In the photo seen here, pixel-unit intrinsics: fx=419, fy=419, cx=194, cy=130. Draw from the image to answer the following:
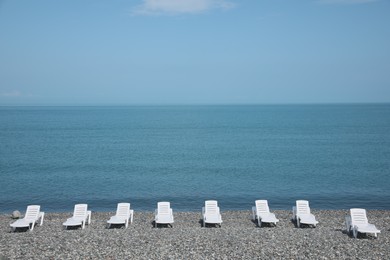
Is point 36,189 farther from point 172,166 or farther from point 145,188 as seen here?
point 172,166

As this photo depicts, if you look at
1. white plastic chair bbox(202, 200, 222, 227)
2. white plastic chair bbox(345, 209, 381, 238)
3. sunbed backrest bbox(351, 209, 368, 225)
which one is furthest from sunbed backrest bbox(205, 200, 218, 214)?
sunbed backrest bbox(351, 209, 368, 225)

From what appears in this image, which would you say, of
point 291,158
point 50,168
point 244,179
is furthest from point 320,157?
point 50,168

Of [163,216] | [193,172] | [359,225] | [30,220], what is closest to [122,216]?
[163,216]

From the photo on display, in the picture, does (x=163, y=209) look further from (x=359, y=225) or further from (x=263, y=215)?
(x=359, y=225)

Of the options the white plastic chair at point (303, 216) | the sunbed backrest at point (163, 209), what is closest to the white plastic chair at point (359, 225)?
the white plastic chair at point (303, 216)

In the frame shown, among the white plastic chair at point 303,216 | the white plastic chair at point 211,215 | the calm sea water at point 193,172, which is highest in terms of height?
the white plastic chair at point 211,215

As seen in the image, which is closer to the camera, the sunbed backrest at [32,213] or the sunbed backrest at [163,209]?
the sunbed backrest at [32,213]

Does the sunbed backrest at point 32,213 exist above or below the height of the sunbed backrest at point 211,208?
above

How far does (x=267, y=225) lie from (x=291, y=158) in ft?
104

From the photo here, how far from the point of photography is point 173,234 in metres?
16.2

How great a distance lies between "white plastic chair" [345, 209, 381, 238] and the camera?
15.8 metres

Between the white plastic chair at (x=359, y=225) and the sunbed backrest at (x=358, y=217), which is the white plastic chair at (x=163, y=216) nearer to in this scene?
the white plastic chair at (x=359, y=225)

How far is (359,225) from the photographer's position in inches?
644

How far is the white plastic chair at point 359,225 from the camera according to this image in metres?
15.8
